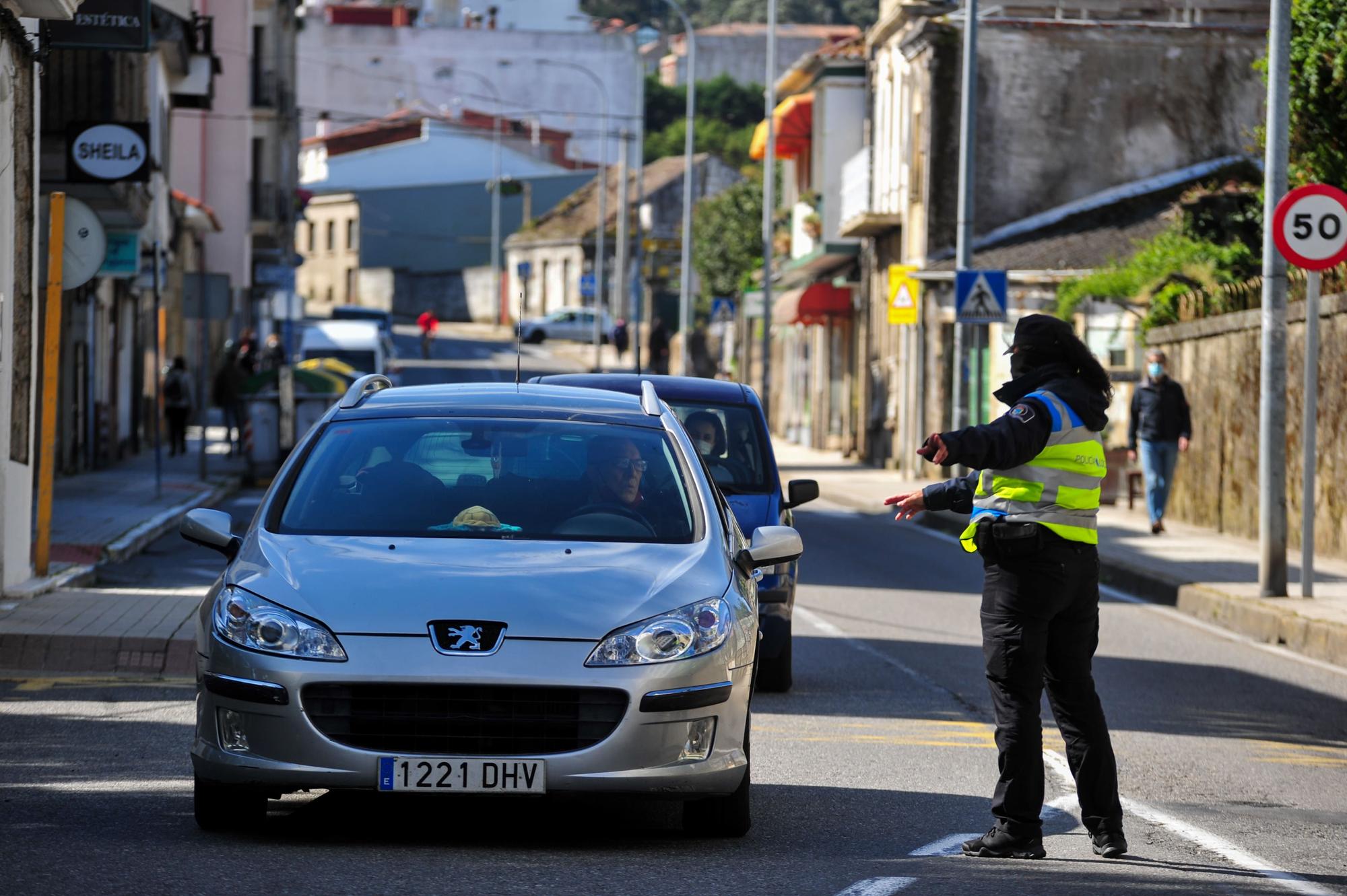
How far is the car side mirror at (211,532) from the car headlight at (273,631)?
61 centimetres

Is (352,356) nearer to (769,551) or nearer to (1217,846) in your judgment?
(769,551)

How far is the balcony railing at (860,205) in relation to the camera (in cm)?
3909

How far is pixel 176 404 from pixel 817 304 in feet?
52.1

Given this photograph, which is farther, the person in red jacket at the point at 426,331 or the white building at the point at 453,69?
the white building at the point at 453,69

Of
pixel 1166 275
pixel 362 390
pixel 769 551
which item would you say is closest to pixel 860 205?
pixel 1166 275

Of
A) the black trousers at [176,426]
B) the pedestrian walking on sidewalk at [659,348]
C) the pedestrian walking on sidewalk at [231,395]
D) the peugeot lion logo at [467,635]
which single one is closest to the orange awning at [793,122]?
the pedestrian walking on sidewalk at [659,348]

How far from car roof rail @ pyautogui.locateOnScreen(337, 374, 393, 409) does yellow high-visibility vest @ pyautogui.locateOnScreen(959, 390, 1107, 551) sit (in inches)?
93.3

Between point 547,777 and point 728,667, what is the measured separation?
698mm

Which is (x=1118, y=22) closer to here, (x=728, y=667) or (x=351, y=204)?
A: (x=728, y=667)

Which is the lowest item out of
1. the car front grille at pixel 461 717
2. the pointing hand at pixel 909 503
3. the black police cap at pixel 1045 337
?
the car front grille at pixel 461 717

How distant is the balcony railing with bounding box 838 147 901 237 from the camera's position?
39.1m

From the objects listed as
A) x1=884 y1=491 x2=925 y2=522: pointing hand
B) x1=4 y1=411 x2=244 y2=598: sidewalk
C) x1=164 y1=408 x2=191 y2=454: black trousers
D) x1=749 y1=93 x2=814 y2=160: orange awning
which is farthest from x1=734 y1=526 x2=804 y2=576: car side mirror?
x1=749 y1=93 x2=814 y2=160: orange awning

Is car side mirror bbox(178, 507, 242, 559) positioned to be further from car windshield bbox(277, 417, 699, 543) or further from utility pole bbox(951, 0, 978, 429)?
utility pole bbox(951, 0, 978, 429)

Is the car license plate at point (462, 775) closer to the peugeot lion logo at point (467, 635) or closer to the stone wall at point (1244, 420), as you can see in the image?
the peugeot lion logo at point (467, 635)
